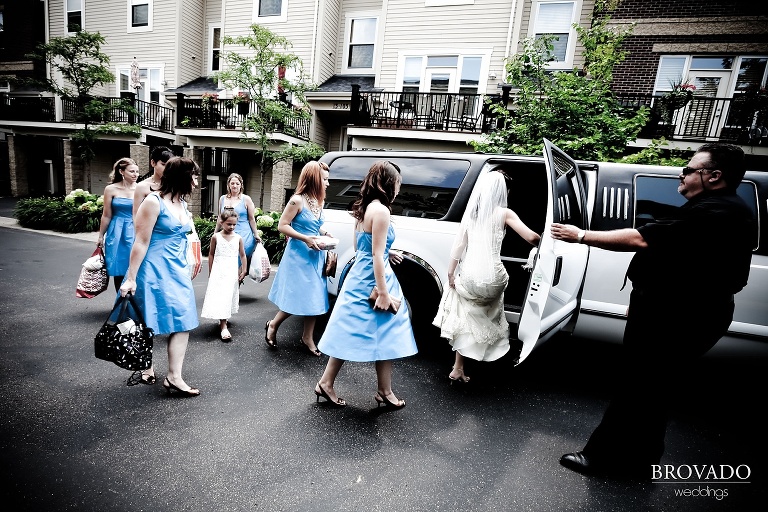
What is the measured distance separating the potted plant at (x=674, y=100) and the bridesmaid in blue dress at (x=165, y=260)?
1095cm

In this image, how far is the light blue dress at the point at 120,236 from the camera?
14.2 feet

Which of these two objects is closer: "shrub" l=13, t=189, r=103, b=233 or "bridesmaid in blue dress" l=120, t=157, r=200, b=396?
"bridesmaid in blue dress" l=120, t=157, r=200, b=396

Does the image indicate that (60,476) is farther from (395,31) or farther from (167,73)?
(167,73)

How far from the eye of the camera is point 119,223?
14.3ft

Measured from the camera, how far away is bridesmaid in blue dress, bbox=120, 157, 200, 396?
8.42 feet

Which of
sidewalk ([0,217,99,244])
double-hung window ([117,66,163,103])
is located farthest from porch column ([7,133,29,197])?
sidewalk ([0,217,99,244])

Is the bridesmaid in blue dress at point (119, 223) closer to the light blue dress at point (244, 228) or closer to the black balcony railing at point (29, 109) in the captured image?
the light blue dress at point (244, 228)

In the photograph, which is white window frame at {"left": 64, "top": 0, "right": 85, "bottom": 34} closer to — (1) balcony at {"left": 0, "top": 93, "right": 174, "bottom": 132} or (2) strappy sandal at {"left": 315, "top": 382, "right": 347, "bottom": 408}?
(1) balcony at {"left": 0, "top": 93, "right": 174, "bottom": 132}

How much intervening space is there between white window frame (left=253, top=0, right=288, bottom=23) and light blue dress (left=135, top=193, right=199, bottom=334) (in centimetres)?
1533

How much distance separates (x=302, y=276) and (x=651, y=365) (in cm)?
283


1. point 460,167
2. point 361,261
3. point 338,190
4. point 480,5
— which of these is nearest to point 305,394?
point 361,261

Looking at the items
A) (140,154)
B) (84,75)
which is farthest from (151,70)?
(140,154)

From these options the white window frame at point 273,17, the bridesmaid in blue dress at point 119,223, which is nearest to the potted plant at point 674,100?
the bridesmaid in blue dress at point 119,223

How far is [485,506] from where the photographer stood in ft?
6.89
